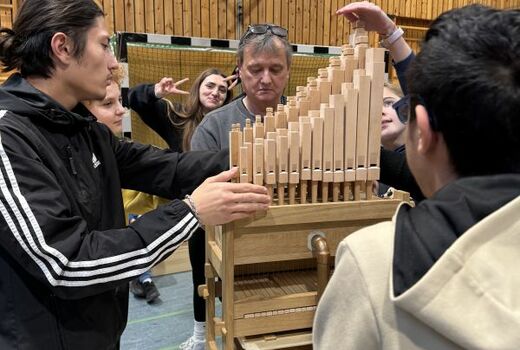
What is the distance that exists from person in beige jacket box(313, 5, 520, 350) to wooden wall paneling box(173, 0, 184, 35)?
4.89 m

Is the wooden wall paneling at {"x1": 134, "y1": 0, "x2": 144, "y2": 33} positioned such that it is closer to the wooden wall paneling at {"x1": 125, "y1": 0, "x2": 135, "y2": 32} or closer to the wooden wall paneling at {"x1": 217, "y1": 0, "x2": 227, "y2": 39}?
the wooden wall paneling at {"x1": 125, "y1": 0, "x2": 135, "y2": 32}

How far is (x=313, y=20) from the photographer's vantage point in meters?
5.91

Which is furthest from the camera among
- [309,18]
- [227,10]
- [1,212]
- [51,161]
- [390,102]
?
[309,18]

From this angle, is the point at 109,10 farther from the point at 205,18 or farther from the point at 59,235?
the point at 59,235

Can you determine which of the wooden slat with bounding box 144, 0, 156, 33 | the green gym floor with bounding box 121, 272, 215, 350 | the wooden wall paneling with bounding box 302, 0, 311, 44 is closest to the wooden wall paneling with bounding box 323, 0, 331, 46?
the wooden wall paneling with bounding box 302, 0, 311, 44

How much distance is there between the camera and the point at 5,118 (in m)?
0.97

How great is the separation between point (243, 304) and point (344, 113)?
495mm

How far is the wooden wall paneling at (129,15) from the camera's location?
485 cm

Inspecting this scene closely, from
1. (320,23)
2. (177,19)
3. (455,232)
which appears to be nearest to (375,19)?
(455,232)

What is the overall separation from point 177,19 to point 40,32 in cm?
430

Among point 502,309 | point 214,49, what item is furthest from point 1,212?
point 214,49

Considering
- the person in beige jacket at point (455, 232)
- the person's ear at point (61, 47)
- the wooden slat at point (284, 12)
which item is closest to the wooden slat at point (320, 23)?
the wooden slat at point (284, 12)

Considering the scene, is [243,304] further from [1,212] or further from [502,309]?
[502,309]

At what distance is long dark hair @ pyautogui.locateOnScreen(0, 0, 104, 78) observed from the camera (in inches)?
42.6
